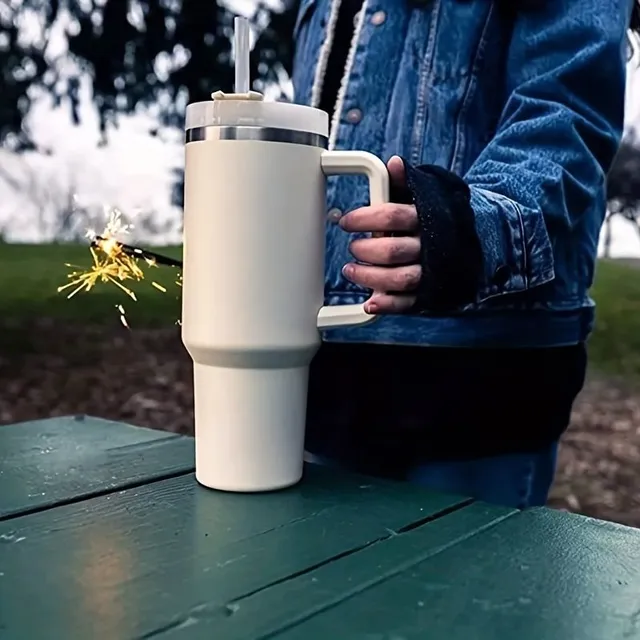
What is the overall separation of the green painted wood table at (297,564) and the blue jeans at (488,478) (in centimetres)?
11

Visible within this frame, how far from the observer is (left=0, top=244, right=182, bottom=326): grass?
2711 millimetres

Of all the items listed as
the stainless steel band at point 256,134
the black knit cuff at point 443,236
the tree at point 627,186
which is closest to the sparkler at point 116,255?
the stainless steel band at point 256,134

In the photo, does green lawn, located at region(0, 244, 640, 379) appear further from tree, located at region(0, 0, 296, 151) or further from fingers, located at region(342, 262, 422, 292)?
fingers, located at region(342, 262, 422, 292)

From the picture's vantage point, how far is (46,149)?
277 cm

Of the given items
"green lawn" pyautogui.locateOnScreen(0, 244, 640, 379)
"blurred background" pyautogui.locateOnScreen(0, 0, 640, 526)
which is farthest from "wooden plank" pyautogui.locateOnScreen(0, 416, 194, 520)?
"blurred background" pyautogui.locateOnScreen(0, 0, 640, 526)

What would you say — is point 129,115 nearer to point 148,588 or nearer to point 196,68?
point 196,68

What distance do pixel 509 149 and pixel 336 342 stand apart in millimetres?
235

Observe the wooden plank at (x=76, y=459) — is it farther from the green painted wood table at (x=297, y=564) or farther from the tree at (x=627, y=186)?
the tree at (x=627, y=186)

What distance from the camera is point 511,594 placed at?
494 mm

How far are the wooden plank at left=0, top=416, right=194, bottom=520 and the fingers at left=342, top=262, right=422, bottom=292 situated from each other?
0.79ft

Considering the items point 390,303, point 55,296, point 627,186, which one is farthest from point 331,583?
point 55,296

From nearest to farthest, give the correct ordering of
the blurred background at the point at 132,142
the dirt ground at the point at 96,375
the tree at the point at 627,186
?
the tree at the point at 627,186 < the blurred background at the point at 132,142 < the dirt ground at the point at 96,375

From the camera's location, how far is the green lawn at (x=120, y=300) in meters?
2.60

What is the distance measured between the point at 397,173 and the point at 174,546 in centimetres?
27
